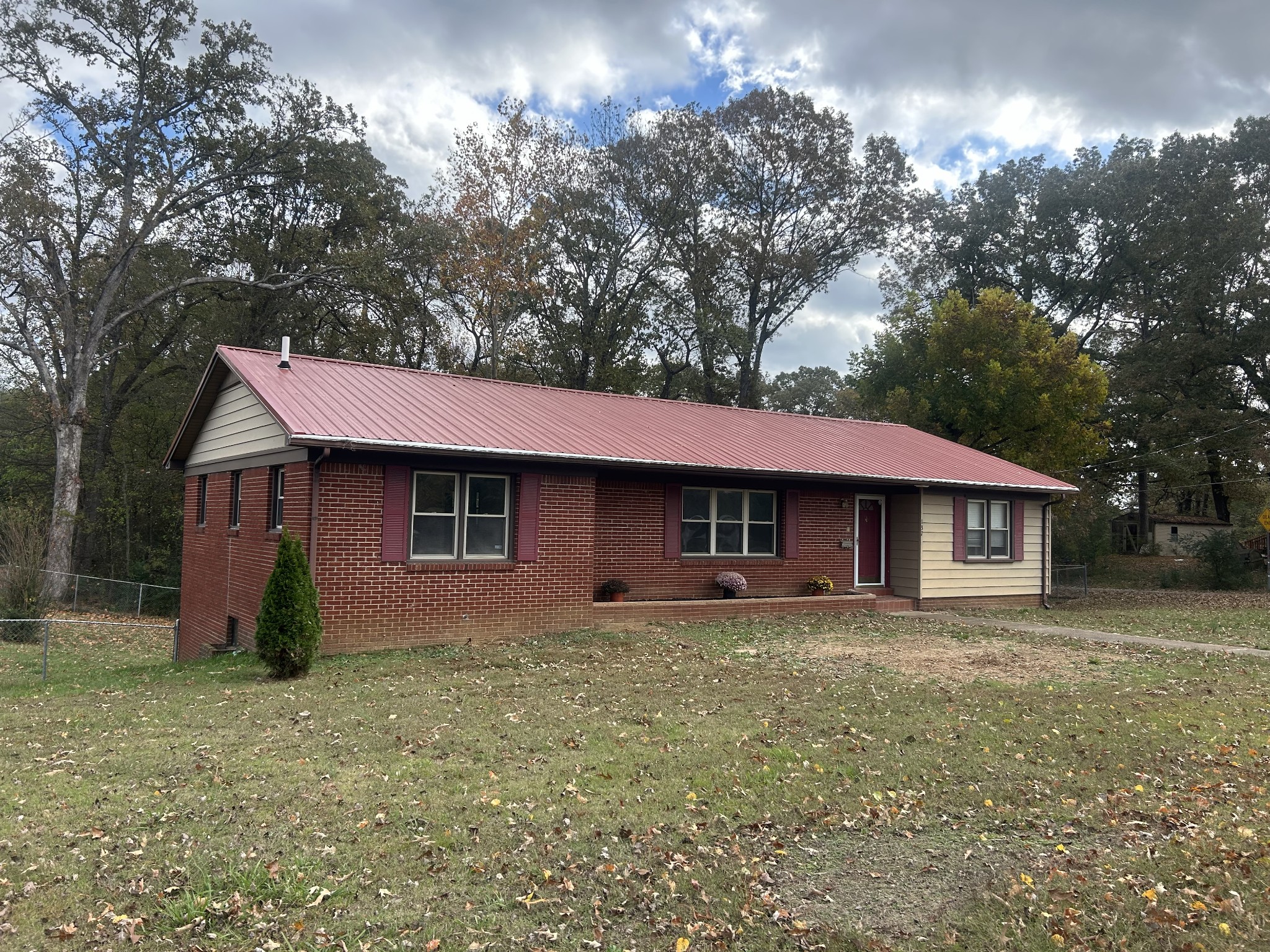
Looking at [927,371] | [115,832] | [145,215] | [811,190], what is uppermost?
[811,190]

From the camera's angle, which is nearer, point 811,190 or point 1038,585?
point 1038,585

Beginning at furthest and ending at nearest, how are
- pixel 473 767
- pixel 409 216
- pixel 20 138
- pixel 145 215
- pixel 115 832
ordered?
pixel 409 216
pixel 145 215
pixel 20 138
pixel 473 767
pixel 115 832

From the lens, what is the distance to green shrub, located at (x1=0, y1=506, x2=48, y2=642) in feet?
53.5

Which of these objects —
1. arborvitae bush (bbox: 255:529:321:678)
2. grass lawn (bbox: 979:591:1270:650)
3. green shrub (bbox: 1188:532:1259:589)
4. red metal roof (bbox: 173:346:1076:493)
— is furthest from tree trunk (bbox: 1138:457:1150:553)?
arborvitae bush (bbox: 255:529:321:678)

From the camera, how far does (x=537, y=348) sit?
32719 millimetres

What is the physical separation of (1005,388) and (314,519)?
77.1 ft

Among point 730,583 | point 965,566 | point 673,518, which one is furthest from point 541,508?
point 965,566

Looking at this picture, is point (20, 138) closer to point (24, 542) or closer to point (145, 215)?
point (145, 215)

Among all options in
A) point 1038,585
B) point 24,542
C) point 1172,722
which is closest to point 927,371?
point 1038,585

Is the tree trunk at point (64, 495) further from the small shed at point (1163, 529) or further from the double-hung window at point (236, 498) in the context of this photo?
the small shed at point (1163, 529)

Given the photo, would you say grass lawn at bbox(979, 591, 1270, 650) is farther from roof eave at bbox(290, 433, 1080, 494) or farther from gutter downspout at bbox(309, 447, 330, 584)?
gutter downspout at bbox(309, 447, 330, 584)

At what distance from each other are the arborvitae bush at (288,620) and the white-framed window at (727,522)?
23.6 feet

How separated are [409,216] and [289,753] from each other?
2633cm

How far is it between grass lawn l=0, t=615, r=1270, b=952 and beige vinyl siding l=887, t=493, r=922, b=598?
8.17m
